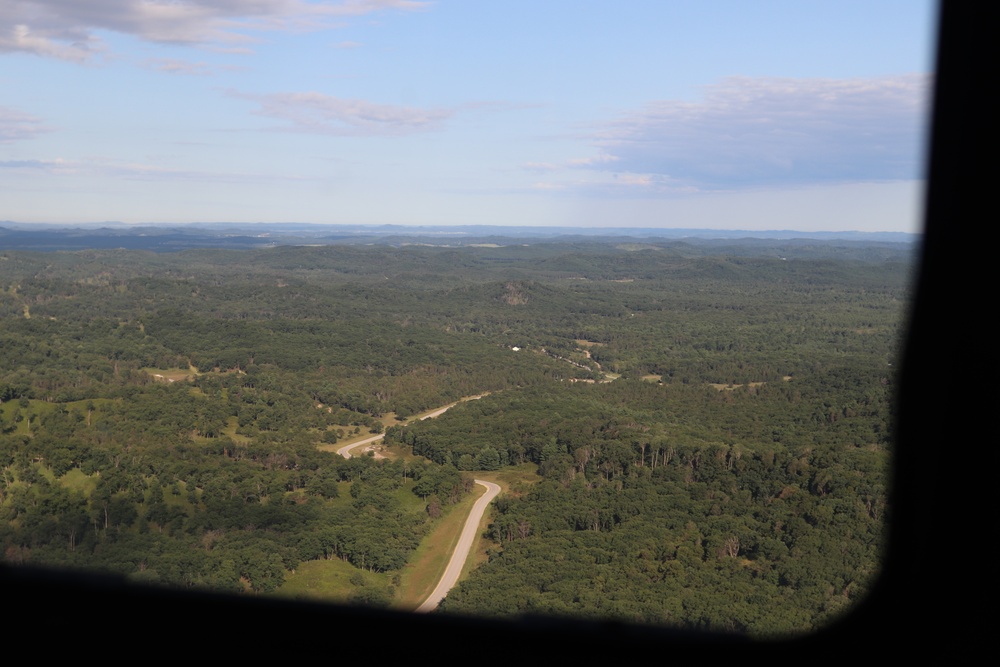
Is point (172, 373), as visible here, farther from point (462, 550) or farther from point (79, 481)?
point (462, 550)

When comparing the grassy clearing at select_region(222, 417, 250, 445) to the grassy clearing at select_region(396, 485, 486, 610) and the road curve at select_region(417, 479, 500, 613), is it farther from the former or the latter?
the grassy clearing at select_region(396, 485, 486, 610)

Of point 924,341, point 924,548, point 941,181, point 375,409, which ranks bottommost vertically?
point 375,409

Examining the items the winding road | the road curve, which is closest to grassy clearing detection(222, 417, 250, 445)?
the winding road

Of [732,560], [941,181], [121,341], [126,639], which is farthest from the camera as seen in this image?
[121,341]

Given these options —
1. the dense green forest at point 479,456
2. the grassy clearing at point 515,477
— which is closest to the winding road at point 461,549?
the grassy clearing at point 515,477

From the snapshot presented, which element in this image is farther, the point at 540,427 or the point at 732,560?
the point at 540,427

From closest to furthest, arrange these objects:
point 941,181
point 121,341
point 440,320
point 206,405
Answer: point 941,181 → point 206,405 → point 121,341 → point 440,320

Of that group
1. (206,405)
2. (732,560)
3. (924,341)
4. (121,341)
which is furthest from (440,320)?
(924,341)

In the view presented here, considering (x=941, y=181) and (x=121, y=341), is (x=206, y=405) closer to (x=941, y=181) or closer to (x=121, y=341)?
(x=121, y=341)
